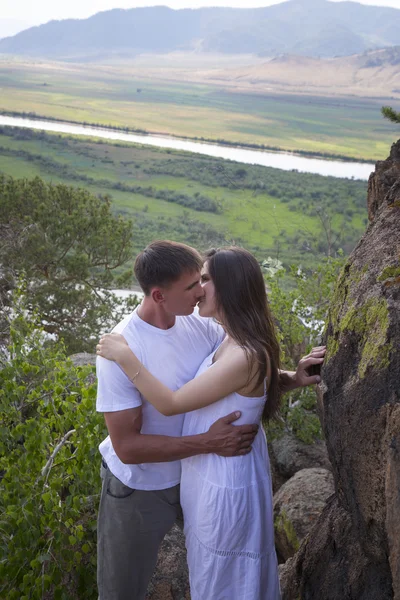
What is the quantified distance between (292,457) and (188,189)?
33.8m

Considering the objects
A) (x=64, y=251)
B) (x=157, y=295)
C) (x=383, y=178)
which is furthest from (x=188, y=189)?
(x=157, y=295)

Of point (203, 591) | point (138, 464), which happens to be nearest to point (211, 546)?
point (203, 591)

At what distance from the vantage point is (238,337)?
314cm

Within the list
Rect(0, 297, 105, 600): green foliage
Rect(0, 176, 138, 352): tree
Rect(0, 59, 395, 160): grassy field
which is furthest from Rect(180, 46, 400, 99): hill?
Rect(0, 297, 105, 600): green foliage

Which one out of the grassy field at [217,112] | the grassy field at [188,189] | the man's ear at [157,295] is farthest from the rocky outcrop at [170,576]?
the grassy field at [217,112]

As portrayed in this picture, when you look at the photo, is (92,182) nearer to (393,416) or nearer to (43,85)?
(393,416)

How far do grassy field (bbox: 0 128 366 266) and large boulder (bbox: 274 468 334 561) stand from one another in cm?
1786

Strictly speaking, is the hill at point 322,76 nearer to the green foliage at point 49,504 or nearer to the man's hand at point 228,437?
the green foliage at point 49,504

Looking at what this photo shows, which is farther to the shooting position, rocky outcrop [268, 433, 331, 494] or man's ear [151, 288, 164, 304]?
rocky outcrop [268, 433, 331, 494]

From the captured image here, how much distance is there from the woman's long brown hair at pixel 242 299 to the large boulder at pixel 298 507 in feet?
7.71

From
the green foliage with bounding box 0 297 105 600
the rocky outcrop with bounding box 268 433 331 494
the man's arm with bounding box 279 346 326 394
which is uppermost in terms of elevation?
the man's arm with bounding box 279 346 326 394

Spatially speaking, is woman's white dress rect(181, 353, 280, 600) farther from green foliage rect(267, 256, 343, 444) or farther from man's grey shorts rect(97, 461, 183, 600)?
green foliage rect(267, 256, 343, 444)

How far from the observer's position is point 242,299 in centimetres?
316

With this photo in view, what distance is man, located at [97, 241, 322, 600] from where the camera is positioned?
10.5 feet
